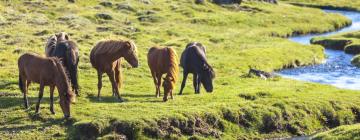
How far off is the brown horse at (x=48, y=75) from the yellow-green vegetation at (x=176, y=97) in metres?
0.90

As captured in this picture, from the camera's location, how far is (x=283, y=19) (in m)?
78.1

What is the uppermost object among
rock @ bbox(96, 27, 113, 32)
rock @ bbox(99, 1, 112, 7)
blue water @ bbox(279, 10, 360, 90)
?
rock @ bbox(99, 1, 112, 7)

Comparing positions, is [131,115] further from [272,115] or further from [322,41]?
[322,41]

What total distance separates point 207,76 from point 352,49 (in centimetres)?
3140

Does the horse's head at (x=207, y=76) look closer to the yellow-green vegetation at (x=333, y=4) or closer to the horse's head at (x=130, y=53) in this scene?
the horse's head at (x=130, y=53)

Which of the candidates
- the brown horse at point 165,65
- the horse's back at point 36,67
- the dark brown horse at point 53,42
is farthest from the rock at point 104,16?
the horse's back at point 36,67

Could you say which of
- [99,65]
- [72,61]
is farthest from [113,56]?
[72,61]

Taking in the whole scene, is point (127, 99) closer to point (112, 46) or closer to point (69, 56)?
point (112, 46)

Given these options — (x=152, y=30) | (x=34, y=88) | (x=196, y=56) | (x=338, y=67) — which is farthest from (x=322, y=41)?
(x=34, y=88)

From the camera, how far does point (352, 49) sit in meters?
57.7

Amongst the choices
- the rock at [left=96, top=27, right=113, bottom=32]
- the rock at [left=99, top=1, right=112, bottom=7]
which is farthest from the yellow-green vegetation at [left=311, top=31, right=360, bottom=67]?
the rock at [left=99, top=1, right=112, bottom=7]

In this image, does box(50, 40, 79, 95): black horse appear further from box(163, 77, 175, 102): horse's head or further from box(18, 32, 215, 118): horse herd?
box(163, 77, 175, 102): horse's head

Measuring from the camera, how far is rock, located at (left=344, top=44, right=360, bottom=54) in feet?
188

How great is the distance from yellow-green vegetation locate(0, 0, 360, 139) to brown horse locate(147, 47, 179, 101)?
89 cm
